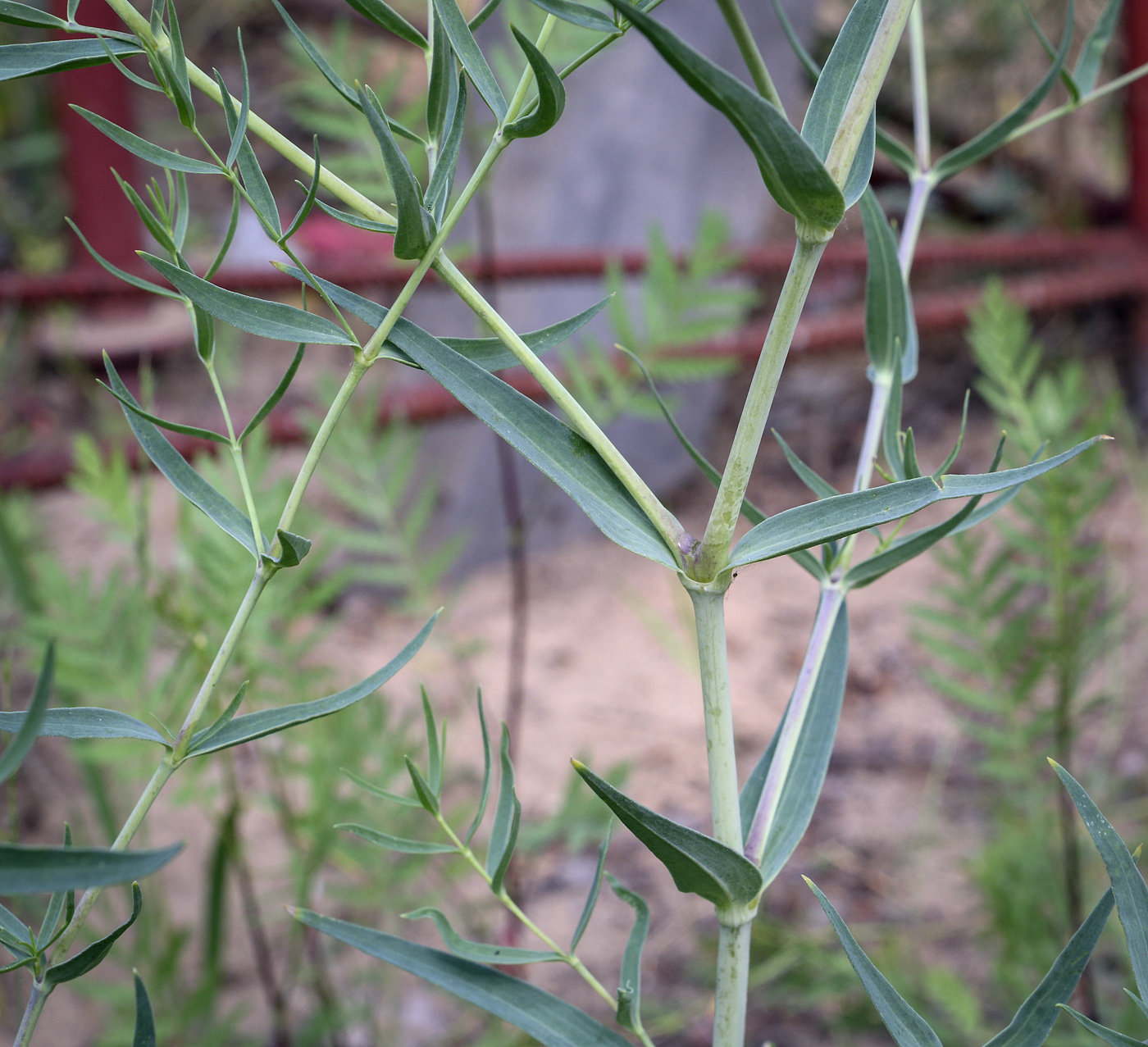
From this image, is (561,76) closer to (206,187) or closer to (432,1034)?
(432,1034)

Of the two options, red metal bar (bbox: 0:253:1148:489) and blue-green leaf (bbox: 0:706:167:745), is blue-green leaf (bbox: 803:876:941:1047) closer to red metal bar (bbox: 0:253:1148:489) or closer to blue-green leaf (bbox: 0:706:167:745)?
blue-green leaf (bbox: 0:706:167:745)

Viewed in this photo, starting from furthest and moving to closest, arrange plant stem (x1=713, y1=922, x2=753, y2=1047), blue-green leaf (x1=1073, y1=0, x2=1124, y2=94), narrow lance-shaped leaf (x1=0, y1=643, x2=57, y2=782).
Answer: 1. blue-green leaf (x1=1073, y1=0, x2=1124, y2=94)
2. plant stem (x1=713, y1=922, x2=753, y2=1047)
3. narrow lance-shaped leaf (x1=0, y1=643, x2=57, y2=782)

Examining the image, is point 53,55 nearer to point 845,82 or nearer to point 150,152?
point 150,152

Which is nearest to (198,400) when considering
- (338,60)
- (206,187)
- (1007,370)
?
(206,187)


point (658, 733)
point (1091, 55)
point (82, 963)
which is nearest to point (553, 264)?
point (658, 733)

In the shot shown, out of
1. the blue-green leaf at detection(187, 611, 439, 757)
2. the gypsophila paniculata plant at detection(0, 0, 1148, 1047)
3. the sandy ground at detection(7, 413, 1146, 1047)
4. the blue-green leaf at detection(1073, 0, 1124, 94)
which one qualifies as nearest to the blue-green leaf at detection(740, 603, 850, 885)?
the gypsophila paniculata plant at detection(0, 0, 1148, 1047)

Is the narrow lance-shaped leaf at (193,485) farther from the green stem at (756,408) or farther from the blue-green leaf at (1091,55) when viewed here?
the blue-green leaf at (1091,55)
